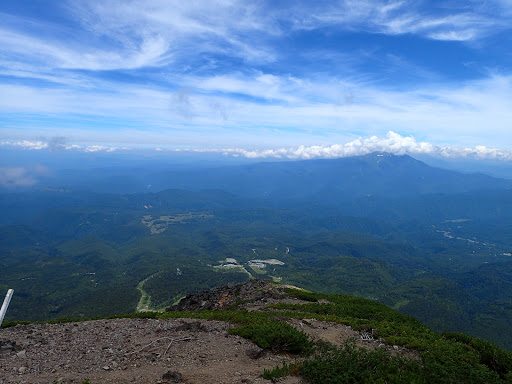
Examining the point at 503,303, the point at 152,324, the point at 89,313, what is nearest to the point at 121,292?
the point at 89,313

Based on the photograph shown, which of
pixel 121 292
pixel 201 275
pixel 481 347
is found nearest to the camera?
pixel 481 347

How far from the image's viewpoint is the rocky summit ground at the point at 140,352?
36.8 ft

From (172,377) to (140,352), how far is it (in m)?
3.46

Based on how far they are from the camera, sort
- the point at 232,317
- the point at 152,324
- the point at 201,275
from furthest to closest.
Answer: the point at 201,275 → the point at 232,317 → the point at 152,324

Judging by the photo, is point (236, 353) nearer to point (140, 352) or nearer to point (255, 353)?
point (255, 353)

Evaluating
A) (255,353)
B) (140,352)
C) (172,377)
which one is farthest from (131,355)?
(255,353)

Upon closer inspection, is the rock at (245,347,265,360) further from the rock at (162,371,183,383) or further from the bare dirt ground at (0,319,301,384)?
the rock at (162,371,183,383)

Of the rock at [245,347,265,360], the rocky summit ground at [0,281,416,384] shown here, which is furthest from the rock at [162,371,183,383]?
the rock at [245,347,265,360]

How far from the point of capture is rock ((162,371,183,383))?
10794mm

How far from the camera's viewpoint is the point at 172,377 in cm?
1095

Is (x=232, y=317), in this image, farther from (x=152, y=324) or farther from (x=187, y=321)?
(x=152, y=324)

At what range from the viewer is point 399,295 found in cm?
18712

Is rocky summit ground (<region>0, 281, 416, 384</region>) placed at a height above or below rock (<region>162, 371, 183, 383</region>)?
below

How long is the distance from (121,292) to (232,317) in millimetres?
160352
